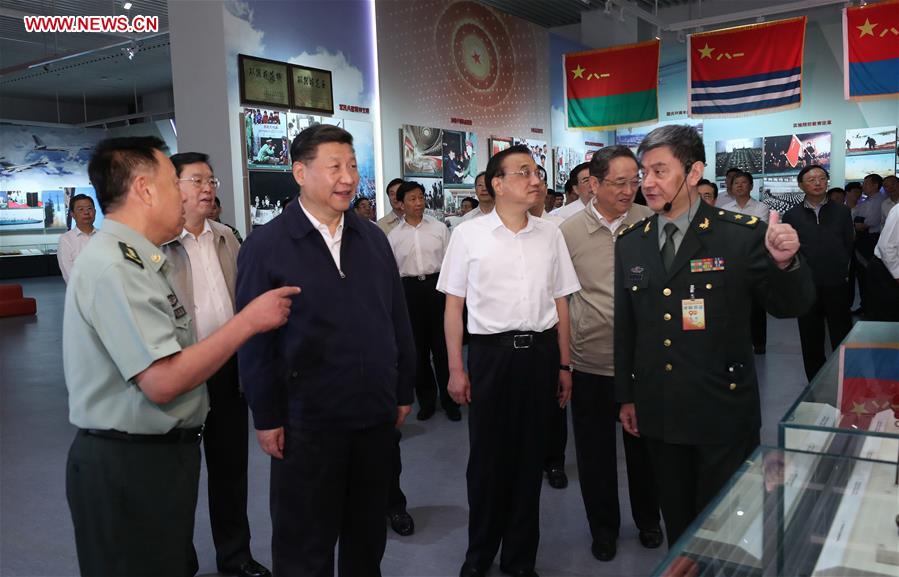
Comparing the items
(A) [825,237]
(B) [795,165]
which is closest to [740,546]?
(A) [825,237]

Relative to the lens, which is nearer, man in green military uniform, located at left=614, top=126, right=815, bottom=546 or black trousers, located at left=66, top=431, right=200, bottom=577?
black trousers, located at left=66, top=431, right=200, bottom=577

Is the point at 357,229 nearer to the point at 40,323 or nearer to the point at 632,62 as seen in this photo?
the point at 632,62

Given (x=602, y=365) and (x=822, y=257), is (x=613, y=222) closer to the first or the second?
(x=602, y=365)

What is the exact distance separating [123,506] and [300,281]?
31.2 inches

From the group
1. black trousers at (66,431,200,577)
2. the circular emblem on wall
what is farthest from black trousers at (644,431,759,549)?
the circular emblem on wall

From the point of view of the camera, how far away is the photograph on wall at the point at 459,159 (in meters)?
9.84

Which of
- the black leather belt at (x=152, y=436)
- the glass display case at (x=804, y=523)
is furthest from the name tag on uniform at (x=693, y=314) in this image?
the black leather belt at (x=152, y=436)

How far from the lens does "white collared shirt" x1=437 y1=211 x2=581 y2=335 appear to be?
2736 mm

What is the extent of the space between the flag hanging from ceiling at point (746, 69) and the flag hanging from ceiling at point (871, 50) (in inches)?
25.7

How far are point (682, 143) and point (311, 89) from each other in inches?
241

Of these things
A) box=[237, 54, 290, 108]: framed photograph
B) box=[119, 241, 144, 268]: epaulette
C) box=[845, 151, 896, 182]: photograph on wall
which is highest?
box=[237, 54, 290, 108]: framed photograph

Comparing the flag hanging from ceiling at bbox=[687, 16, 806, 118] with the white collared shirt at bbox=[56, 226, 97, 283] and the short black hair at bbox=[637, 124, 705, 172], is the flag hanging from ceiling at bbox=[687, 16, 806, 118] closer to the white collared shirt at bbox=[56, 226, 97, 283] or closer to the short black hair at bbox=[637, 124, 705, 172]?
the white collared shirt at bbox=[56, 226, 97, 283]

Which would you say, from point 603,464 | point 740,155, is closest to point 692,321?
point 603,464

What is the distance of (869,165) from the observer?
41.0 ft
